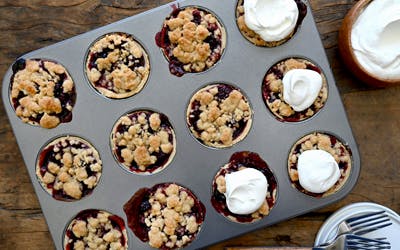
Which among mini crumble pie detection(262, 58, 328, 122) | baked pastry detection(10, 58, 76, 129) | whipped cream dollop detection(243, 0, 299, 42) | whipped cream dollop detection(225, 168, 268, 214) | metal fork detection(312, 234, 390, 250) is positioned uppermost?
whipped cream dollop detection(243, 0, 299, 42)

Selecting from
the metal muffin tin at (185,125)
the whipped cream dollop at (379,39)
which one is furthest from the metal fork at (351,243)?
the whipped cream dollop at (379,39)

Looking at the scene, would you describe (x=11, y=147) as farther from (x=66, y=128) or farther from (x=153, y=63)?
(x=153, y=63)

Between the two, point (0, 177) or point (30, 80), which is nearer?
point (30, 80)

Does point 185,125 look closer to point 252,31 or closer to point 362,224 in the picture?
point 252,31

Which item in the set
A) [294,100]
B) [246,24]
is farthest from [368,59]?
[246,24]

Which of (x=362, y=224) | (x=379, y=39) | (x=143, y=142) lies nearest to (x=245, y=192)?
(x=143, y=142)

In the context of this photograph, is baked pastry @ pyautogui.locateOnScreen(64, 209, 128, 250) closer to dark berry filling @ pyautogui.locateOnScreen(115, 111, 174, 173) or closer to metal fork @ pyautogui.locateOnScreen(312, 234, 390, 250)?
dark berry filling @ pyautogui.locateOnScreen(115, 111, 174, 173)

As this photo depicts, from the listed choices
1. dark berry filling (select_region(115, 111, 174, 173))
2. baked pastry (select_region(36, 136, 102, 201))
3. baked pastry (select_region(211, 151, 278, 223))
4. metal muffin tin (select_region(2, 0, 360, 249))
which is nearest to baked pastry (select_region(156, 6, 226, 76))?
metal muffin tin (select_region(2, 0, 360, 249))
